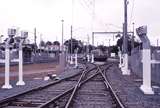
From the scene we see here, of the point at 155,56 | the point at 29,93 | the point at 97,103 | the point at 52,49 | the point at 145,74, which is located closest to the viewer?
the point at 97,103

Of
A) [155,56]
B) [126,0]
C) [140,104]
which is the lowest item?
[140,104]

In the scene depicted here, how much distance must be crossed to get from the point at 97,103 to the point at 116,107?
1334mm

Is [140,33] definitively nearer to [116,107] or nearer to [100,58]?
[116,107]

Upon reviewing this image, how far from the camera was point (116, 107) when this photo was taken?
38.6 ft

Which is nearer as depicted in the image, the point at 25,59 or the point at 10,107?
the point at 10,107

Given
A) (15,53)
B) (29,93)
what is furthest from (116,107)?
(15,53)

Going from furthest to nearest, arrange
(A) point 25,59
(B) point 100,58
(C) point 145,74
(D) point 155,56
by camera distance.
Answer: (B) point 100,58
(A) point 25,59
(D) point 155,56
(C) point 145,74

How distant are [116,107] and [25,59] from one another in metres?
57.5

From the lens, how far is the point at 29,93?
16125mm

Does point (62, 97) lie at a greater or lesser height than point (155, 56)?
lesser

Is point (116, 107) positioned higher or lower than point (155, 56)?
lower

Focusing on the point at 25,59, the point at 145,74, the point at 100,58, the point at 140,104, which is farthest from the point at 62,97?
the point at 100,58

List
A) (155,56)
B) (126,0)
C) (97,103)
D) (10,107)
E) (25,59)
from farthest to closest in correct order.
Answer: (25,59) < (126,0) < (155,56) < (97,103) < (10,107)

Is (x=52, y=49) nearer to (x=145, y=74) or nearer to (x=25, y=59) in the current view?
(x=25, y=59)
